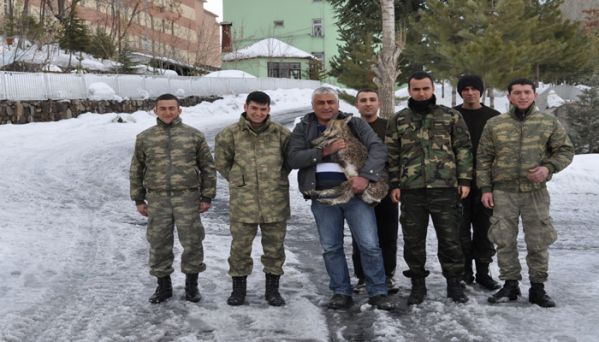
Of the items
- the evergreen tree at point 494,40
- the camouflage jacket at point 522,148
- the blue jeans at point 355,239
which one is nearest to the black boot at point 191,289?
the blue jeans at point 355,239

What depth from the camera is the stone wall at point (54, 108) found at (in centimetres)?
1684

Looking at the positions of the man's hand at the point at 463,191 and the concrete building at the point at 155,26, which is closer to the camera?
the man's hand at the point at 463,191

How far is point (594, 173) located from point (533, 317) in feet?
21.5

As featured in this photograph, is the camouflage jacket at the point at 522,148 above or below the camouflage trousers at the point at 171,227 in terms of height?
above

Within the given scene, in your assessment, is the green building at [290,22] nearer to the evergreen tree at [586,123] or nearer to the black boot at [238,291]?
the evergreen tree at [586,123]

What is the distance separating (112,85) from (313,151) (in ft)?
65.4

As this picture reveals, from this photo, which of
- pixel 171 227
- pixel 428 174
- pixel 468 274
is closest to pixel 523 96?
pixel 428 174

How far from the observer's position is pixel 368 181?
14.1 feet

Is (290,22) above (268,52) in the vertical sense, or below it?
above

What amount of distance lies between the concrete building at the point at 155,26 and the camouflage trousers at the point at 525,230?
30805mm

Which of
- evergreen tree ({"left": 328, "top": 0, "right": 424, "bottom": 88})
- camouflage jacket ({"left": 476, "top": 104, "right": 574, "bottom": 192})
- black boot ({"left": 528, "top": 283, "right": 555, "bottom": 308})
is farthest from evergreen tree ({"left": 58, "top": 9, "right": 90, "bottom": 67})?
black boot ({"left": 528, "top": 283, "right": 555, "bottom": 308})

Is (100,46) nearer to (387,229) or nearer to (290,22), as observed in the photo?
(290,22)

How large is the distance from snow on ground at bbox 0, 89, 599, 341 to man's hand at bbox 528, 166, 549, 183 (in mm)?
970

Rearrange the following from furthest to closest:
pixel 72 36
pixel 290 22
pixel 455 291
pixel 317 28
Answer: pixel 290 22 < pixel 317 28 < pixel 72 36 < pixel 455 291
